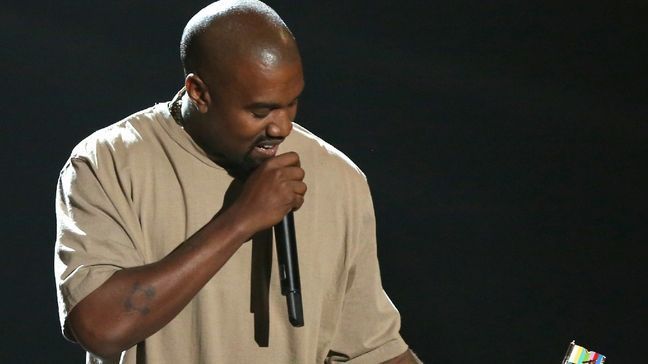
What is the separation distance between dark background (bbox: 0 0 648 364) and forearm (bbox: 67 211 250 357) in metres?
1.15

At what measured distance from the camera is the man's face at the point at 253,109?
2.04 m

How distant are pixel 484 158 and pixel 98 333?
1.64 metres

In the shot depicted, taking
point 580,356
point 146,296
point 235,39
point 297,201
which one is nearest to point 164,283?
point 146,296

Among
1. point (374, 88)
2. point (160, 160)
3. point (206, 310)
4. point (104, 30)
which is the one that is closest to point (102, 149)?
point (160, 160)

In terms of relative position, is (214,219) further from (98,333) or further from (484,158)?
(484,158)

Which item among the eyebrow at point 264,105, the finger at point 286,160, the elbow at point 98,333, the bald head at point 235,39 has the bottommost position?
the elbow at point 98,333

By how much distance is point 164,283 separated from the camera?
1952mm

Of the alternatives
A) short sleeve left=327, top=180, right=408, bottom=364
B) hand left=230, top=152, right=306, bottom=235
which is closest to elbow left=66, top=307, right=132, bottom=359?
hand left=230, top=152, right=306, bottom=235

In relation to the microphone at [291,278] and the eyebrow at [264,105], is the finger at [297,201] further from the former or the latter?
the eyebrow at [264,105]

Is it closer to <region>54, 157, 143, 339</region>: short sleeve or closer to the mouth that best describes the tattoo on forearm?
<region>54, 157, 143, 339</region>: short sleeve

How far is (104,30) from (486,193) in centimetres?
110

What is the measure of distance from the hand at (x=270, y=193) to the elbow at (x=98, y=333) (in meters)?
0.26

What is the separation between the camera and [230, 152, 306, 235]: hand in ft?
6.56

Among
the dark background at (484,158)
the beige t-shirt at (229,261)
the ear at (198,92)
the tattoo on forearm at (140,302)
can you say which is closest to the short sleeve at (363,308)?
the beige t-shirt at (229,261)
